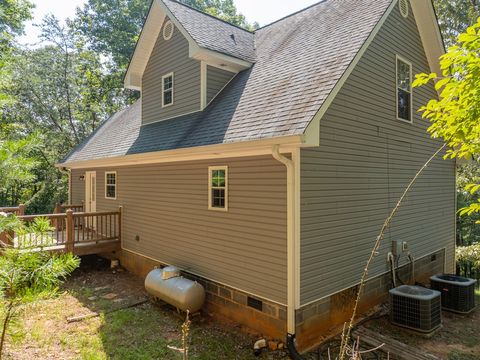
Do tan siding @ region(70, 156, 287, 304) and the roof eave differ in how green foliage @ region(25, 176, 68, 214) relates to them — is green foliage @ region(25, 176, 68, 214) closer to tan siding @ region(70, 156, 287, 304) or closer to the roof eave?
the roof eave

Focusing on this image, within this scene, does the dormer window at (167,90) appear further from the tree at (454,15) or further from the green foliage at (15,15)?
the tree at (454,15)

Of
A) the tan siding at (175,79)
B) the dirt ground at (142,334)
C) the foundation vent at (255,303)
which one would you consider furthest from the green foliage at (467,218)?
the foundation vent at (255,303)

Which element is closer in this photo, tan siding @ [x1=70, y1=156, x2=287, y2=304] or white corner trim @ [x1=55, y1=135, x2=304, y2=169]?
white corner trim @ [x1=55, y1=135, x2=304, y2=169]

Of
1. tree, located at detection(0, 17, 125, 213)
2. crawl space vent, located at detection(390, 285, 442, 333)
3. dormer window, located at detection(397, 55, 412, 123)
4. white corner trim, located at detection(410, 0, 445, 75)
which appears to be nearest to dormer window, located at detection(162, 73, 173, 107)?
dormer window, located at detection(397, 55, 412, 123)

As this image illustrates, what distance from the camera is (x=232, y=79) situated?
28.6 ft

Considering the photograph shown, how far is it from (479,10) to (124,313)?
64.7ft

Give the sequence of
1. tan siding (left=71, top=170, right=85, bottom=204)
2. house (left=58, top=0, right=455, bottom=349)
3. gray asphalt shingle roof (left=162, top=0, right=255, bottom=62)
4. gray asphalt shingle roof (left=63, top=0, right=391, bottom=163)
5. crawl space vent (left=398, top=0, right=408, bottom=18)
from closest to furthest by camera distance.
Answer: house (left=58, top=0, right=455, bottom=349) → gray asphalt shingle roof (left=63, top=0, right=391, bottom=163) → crawl space vent (left=398, top=0, right=408, bottom=18) → gray asphalt shingle roof (left=162, top=0, right=255, bottom=62) → tan siding (left=71, top=170, right=85, bottom=204)

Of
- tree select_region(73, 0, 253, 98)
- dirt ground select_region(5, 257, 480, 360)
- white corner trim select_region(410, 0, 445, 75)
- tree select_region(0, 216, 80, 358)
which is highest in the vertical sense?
tree select_region(73, 0, 253, 98)

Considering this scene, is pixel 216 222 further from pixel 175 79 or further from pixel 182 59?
pixel 182 59

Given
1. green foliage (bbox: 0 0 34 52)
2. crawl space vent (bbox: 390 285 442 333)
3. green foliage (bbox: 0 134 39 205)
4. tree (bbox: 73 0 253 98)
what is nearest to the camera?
green foliage (bbox: 0 134 39 205)

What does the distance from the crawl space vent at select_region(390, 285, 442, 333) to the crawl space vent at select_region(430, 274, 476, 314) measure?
1.32 meters

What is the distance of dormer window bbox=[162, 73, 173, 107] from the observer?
937cm

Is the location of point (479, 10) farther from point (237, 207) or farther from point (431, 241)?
point (237, 207)

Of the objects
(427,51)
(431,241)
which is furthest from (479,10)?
(431,241)
